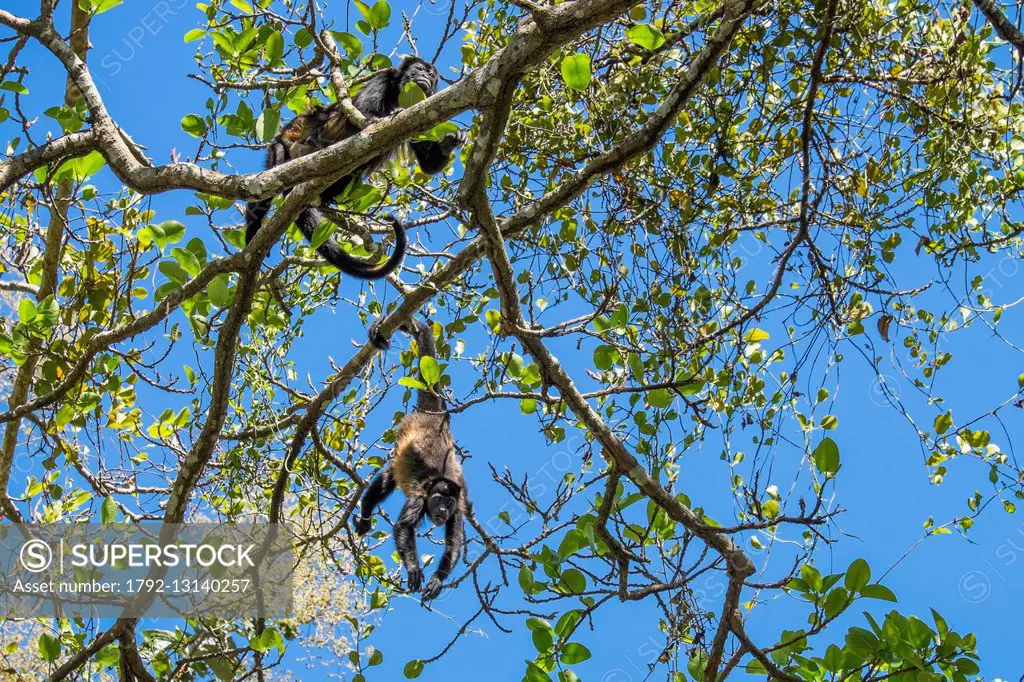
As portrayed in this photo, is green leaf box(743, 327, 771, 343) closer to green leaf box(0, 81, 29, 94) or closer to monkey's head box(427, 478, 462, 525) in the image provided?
green leaf box(0, 81, 29, 94)

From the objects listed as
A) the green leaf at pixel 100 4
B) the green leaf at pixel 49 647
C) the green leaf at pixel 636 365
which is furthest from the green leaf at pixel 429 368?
the green leaf at pixel 49 647

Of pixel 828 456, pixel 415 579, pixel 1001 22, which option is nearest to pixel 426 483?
pixel 415 579

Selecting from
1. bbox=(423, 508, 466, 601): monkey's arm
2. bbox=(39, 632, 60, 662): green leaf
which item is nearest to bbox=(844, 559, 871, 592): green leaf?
bbox=(39, 632, 60, 662): green leaf

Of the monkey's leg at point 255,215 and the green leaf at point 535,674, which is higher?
the monkey's leg at point 255,215

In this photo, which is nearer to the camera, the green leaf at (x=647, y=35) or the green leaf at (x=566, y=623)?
the green leaf at (x=647, y=35)

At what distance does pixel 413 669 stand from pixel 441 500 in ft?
9.31

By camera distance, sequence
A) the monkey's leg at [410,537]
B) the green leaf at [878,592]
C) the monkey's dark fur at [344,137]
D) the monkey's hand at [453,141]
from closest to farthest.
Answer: the green leaf at [878,592], the monkey's dark fur at [344,137], the monkey's hand at [453,141], the monkey's leg at [410,537]

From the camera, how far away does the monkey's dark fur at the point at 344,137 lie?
3.84 metres

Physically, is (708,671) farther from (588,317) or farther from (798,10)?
(798,10)

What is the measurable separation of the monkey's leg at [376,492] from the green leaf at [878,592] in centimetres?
379

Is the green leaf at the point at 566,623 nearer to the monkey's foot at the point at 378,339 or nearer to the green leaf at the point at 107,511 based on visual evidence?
the monkey's foot at the point at 378,339

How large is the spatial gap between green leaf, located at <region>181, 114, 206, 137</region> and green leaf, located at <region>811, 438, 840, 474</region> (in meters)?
2.23

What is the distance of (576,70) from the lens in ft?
8.14

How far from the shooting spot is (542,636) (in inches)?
105
